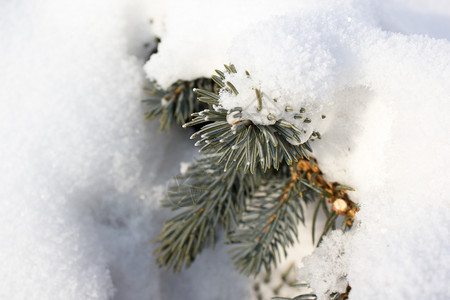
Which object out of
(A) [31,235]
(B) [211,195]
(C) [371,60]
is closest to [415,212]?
(C) [371,60]

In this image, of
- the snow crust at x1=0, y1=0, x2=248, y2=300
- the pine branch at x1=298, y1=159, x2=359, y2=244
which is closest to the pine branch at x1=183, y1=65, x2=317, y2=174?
the pine branch at x1=298, y1=159, x2=359, y2=244

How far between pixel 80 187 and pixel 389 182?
1.68ft

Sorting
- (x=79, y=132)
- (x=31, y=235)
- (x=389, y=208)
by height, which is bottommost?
(x=31, y=235)

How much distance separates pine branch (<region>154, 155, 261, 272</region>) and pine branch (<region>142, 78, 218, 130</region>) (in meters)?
0.10

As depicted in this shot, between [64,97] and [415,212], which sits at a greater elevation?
[415,212]

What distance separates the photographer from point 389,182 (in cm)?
46

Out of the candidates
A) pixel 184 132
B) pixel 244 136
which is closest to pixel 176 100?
pixel 184 132

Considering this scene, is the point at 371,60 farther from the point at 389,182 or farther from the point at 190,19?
the point at 190,19

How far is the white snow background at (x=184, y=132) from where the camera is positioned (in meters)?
0.43

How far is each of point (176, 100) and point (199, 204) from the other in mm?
205

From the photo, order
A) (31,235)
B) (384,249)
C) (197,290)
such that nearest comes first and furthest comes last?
(384,249)
(31,235)
(197,290)

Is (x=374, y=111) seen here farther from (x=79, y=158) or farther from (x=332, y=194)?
(x=79, y=158)

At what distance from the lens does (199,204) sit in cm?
68

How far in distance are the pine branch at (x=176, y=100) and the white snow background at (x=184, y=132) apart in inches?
0.9
